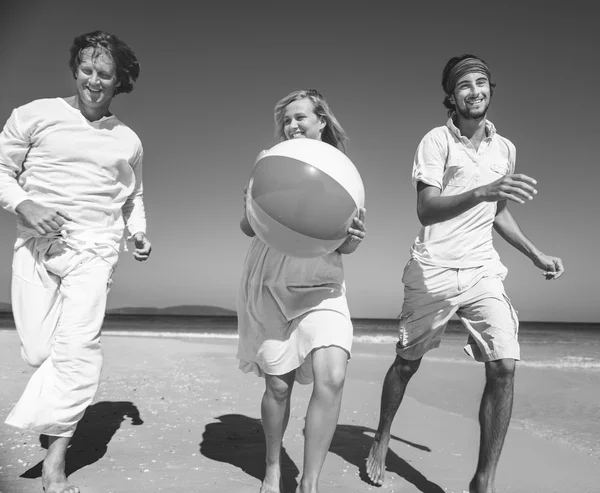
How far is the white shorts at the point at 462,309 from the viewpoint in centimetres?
317

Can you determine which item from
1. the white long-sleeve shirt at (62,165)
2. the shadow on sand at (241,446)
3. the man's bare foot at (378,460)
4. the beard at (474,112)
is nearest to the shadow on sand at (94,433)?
the shadow on sand at (241,446)

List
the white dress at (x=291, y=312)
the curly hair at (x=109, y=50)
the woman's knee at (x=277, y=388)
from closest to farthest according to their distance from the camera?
the white dress at (x=291, y=312), the woman's knee at (x=277, y=388), the curly hair at (x=109, y=50)

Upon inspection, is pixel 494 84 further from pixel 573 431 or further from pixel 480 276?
pixel 573 431

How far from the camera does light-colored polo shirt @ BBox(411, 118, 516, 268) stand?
134 inches

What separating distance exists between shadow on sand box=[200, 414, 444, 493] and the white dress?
86 centimetres

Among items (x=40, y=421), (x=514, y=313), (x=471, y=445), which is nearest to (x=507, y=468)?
(x=471, y=445)

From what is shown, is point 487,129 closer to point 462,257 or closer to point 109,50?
point 462,257

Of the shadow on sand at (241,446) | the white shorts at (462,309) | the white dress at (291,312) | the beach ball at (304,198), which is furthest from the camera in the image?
the shadow on sand at (241,446)

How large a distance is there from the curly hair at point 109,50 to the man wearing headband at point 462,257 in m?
1.96

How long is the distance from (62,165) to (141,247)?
0.79m

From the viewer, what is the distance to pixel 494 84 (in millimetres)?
3686

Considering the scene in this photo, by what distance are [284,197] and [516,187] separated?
112cm

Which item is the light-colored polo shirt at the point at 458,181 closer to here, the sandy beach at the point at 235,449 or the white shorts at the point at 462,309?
the white shorts at the point at 462,309

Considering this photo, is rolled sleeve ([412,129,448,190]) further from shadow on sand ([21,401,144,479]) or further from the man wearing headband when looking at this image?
shadow on sand ([21,401,144,479])
